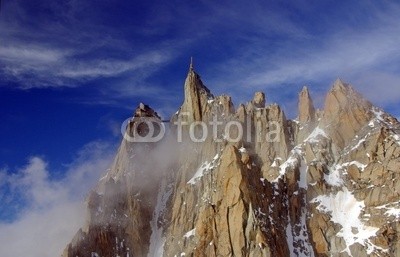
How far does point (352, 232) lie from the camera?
625 feet

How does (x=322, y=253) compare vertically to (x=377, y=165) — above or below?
below

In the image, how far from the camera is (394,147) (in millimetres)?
199125

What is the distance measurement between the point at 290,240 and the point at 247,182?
2478cm

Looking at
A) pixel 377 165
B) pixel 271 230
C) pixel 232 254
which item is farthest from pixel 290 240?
pixel 377 165

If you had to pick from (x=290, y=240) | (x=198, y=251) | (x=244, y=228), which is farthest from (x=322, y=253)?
(x=198, y=251)

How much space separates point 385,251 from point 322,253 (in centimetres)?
2170

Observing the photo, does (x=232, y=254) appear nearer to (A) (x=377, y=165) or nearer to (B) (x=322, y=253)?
(B) (x=322, y=253)

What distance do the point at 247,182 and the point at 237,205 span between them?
10301 mm

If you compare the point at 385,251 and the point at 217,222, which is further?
the point at 217,222

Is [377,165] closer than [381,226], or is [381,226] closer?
[381,226]

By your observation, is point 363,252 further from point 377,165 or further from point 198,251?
point 198,251

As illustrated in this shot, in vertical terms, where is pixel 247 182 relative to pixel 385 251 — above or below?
above

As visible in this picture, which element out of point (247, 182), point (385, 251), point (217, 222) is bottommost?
point (385, 251)

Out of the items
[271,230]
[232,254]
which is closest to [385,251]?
[271,230]
